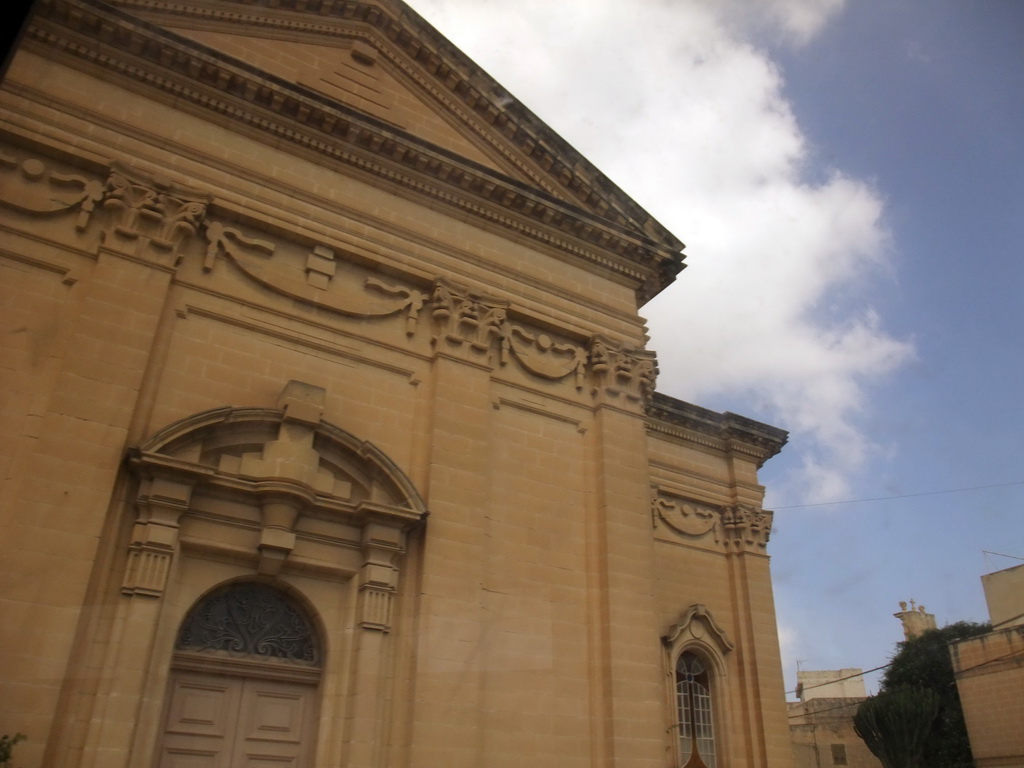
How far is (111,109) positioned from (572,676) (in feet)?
32.1

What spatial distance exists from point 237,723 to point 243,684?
1.39ft

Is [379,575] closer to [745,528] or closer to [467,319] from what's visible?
[467,319]

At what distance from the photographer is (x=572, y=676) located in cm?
1175

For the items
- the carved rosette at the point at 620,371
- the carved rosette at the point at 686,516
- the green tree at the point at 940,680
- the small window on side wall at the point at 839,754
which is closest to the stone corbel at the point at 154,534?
the carved rosette at the point at 620,371

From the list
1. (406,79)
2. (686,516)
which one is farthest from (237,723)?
(686,516)

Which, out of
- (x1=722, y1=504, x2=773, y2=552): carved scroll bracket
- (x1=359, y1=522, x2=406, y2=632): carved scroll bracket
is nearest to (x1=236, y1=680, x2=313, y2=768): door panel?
(x1=359, y1=522, x2=406, y2=632): carved scroll bracket

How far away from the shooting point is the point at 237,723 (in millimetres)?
9656

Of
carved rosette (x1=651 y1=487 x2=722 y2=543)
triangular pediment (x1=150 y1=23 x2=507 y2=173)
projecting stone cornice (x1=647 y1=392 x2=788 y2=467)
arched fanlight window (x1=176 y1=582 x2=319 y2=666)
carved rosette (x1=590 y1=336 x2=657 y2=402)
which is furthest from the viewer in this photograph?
projecting stone cornice (x1=647 y1=392 x2=788 y2=467)

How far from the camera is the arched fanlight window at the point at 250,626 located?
984cm

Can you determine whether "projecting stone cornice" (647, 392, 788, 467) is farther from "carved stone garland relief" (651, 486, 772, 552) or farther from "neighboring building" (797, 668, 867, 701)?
"neighboring building" (797, 668, 867, 701)

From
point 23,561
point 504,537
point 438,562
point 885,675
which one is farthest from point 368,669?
point 885,675

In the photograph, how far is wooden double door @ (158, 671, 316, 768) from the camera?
931 cm

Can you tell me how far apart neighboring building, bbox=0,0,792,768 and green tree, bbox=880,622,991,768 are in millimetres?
28255

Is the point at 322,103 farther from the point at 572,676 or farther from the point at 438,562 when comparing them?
the point at 572,676
